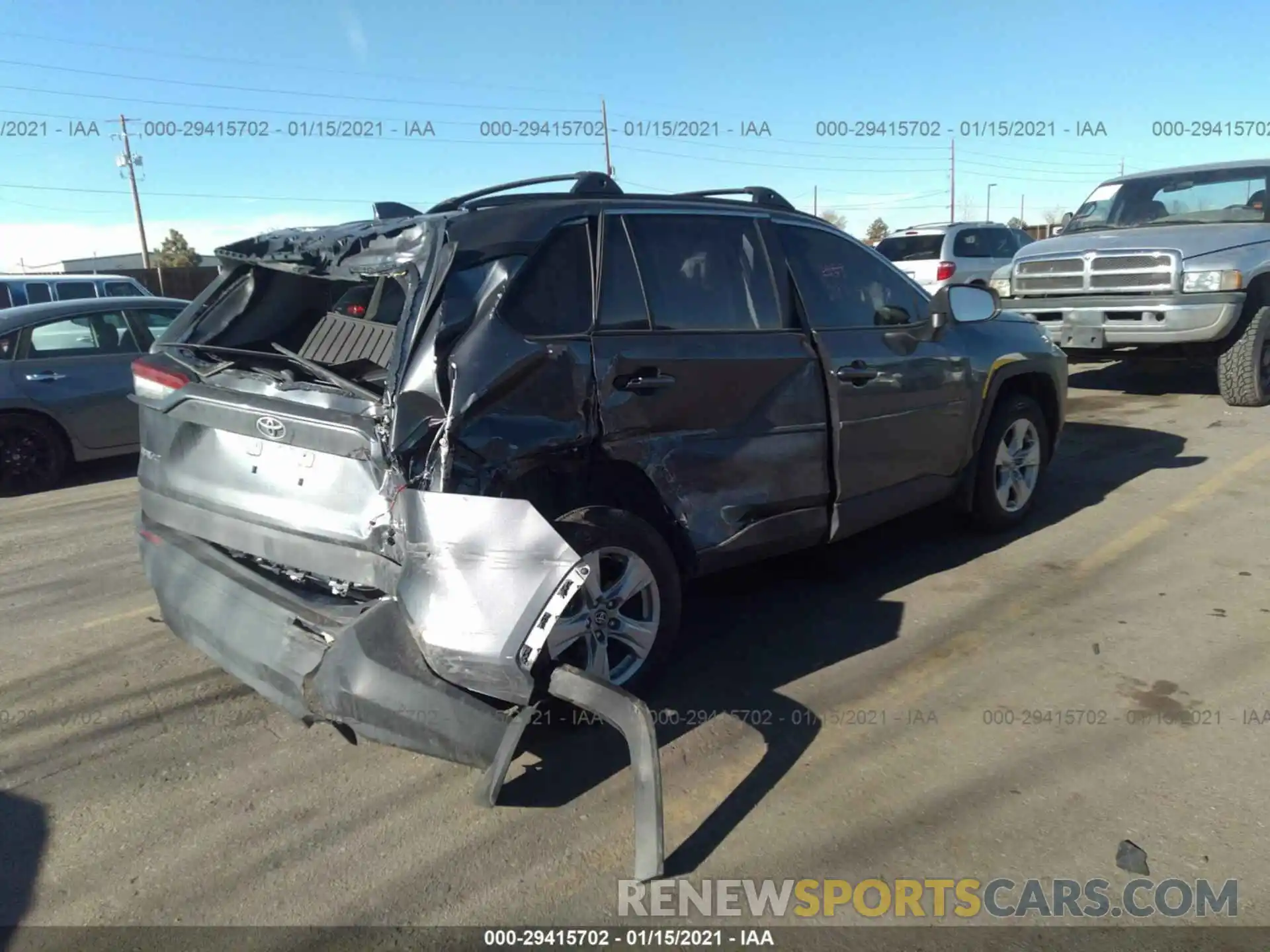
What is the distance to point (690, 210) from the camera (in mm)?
3988

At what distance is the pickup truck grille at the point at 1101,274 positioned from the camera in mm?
8805

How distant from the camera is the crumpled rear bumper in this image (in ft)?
9.32

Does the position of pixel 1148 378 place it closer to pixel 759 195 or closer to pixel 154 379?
pixel 759 195

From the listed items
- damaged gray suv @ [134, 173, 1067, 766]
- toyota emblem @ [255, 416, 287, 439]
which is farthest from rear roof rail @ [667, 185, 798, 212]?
toyota emblem @ [255, 416, 287, 439]

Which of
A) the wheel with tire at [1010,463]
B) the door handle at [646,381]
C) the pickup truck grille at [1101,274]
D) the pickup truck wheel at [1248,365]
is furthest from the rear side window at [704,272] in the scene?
the pickup truck wheel at [1248,365]

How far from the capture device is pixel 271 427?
3162 millimetres

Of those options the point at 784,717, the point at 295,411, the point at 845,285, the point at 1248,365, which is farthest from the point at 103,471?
the point at 1248,365

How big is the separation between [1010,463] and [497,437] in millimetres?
3620

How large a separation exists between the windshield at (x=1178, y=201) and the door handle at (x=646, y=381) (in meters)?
8.32

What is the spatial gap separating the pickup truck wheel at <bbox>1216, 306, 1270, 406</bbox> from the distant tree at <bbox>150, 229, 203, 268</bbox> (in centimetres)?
5767

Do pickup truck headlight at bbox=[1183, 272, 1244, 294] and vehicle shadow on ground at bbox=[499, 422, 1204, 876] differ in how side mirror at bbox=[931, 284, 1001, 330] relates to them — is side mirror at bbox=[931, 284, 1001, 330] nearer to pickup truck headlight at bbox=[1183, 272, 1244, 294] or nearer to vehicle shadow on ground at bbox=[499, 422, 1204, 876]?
vehicle shadow on ground at bbox=[499, 422, 1204, 876]

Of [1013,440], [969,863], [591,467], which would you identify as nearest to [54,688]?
[591,467]

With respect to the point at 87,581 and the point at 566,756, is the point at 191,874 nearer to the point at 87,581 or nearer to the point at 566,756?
the point at 566,756

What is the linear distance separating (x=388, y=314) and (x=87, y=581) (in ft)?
8.90
